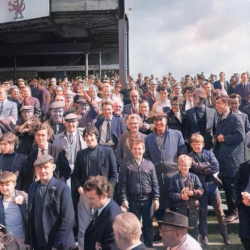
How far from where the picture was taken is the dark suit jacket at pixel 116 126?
6219mm

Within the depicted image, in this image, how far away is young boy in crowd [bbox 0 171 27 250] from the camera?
4504mm

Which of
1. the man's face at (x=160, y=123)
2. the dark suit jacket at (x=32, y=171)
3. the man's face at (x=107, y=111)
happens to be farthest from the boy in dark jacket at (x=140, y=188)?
the man's face at (x=107, y=111)

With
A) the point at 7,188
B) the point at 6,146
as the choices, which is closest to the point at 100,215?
the point at 7,188

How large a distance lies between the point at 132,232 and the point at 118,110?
12.5 ft

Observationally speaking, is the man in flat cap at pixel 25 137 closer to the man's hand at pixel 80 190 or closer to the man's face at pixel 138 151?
the man's hand at pixel 80 190

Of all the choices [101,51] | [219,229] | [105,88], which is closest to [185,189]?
[219,229]

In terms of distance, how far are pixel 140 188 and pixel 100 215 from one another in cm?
170

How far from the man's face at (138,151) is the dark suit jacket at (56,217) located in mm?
1224

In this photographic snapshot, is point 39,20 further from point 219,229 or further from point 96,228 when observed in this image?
point 96,228

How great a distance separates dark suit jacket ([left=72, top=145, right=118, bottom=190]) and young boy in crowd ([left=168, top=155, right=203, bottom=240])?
79 cm

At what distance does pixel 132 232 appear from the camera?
2.78m

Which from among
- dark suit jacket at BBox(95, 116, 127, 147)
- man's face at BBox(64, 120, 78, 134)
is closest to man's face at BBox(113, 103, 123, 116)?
dark suit jacket at BBox(95, 116, 127, 147)

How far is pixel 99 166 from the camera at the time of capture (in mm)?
5164

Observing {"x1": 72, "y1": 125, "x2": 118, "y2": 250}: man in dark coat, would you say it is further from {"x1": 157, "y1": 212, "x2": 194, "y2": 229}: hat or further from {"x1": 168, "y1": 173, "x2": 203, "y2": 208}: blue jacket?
{"x1": 157, "y1": 212, "x2": 194, "y2": 229}: hat
